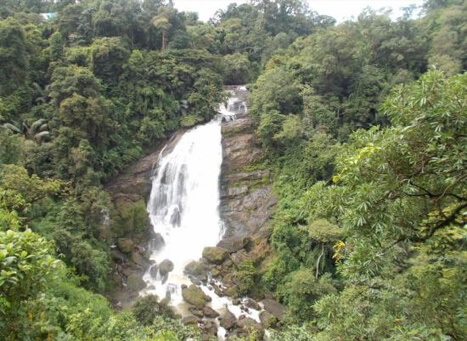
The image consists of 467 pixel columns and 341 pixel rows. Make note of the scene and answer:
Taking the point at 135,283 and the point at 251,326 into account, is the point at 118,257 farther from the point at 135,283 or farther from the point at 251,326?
the point at 251,326

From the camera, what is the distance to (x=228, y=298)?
47.7 feet

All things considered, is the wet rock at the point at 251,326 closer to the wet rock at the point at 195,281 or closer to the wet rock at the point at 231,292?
the wet rock at the point at 231,292

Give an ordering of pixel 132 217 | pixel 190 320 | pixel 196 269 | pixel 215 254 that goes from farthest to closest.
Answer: pixel 132 217 < pixel 215 254 < pixel 196 269 < pixel 190 320

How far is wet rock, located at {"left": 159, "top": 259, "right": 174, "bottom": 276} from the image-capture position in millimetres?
15784

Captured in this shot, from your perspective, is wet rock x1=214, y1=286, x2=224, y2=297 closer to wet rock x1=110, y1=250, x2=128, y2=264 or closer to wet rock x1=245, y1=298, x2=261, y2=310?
wet rock x1=245, y1=298, x2=261, y2=310

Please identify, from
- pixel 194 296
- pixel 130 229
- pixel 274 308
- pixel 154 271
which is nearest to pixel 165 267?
pixel 154 271

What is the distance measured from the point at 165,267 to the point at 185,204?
14.4 feet

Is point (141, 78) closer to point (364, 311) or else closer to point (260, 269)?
point (260, 269)

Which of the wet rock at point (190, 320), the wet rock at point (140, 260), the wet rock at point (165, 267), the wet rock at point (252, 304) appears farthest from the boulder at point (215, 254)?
the wet rock at point (190, 320)

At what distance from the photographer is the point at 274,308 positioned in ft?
46.3

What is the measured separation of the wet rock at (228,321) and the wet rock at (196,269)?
2701 mm

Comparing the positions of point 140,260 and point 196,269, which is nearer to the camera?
point 196,269

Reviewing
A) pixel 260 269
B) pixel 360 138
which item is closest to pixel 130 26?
pixel 260 269

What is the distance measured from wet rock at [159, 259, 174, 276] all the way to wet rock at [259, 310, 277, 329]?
190 inches
